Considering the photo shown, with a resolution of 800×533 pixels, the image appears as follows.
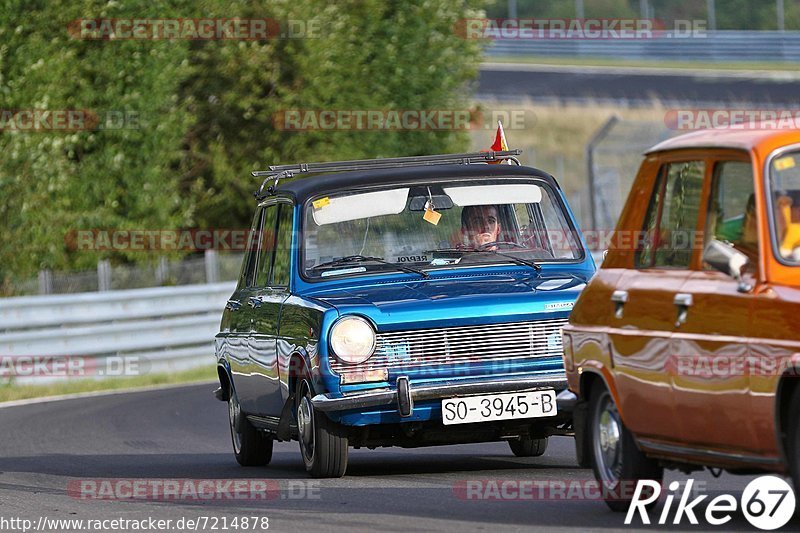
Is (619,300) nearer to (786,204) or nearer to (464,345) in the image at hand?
(786,204)

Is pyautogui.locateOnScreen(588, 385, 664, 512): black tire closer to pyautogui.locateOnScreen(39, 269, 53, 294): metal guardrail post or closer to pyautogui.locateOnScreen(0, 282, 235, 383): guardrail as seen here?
pyautogui.locateOnScreen(0, 282, 235, 383): guardrail

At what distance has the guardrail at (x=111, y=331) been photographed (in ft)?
69.5

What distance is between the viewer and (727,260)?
6867mm

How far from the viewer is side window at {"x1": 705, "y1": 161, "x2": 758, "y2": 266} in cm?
709

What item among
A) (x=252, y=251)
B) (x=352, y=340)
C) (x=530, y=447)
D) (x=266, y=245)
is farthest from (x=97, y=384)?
(x=352, y=340)

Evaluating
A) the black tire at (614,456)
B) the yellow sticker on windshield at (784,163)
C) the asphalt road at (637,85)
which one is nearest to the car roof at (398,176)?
the black tire at (614,456)

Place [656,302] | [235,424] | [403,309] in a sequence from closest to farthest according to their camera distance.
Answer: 1. [656,302]
2. [403,309]
3. [235,424]

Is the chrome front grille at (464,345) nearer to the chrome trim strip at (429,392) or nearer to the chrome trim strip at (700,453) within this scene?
the chrome trim strip at (429,392)

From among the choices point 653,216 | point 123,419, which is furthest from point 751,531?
point 123,419

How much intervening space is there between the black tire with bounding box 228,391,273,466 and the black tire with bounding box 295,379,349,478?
4.77 ft

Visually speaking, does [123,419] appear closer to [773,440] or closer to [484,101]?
[773,440]

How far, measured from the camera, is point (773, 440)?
22.1ft

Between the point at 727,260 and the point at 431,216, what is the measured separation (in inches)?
177

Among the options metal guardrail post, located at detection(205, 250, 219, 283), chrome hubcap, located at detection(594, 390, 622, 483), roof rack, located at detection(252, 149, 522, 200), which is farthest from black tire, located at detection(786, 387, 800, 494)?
metal guardrail post, located at detection(205, 250, 219, 283)
